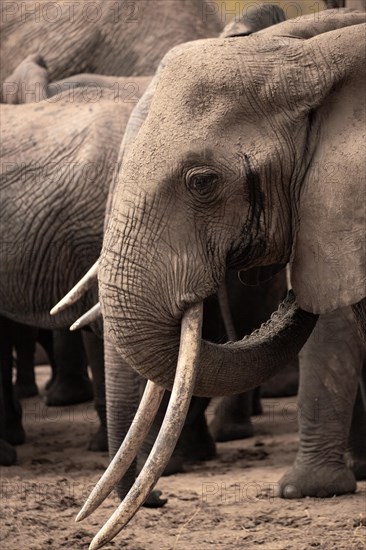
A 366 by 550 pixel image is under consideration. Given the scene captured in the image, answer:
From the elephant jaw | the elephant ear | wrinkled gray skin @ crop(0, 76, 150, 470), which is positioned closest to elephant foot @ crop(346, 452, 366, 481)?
wrinkled gray skin @ crop(0, 76, 150, 470)

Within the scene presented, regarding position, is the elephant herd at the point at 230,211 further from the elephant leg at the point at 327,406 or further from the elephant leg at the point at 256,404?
the elephant leg at the point at 256,404

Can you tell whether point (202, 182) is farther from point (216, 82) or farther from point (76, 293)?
point (76, 293)

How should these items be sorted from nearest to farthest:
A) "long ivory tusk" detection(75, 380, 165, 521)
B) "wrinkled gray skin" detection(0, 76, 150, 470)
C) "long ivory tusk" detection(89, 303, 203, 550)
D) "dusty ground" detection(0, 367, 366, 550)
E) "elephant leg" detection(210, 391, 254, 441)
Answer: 1. "long ivory tusk" detection(89, 303, 203, 550)
2. "long ivory tusk" detection(75, 380, 165, 521)
3. "dusty ground" detection(0, 367, 366, 550)
4. "wrinkled gray skin" detection(0, 76, 150, 470)
5. "elephant leg" detection(210, 391, 254, 441)

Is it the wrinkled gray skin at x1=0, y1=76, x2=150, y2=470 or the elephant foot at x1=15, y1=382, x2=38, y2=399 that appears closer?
the wrinkled gray skin at x1=0, y1=76, x2=150, y2=470

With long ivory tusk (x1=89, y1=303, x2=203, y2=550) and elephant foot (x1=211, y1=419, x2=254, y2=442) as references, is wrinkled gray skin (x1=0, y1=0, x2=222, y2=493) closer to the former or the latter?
elephant foot (x1=211, y1=419, x2=254, y2=442)

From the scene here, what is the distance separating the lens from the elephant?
3734 mm

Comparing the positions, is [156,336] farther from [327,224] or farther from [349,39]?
[349,39]

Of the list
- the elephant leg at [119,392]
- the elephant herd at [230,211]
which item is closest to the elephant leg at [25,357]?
the elephant leg at [119,392]

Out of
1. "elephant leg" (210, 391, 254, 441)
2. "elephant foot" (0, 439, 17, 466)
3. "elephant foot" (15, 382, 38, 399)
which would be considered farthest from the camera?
"elephant foot" (15, 382, 38, 399)

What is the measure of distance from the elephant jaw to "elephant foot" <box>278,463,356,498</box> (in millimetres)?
1530

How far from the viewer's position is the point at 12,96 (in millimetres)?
7164

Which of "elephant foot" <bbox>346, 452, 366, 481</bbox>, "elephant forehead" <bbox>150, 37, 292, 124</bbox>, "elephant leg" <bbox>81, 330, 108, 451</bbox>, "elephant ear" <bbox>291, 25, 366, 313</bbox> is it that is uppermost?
"elephant forehead" <bbox>150, 37, 292, 124</bbox>

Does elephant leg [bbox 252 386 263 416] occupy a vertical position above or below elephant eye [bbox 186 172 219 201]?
below

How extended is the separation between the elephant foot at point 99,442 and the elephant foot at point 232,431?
0.57 metres
